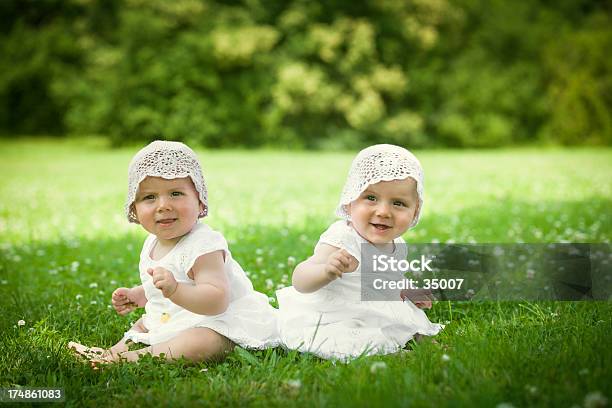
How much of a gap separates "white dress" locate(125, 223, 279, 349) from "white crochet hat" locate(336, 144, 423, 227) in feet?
2.44

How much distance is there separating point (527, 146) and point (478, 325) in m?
25.5

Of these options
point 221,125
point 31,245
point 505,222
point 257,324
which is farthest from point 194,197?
point 221,125

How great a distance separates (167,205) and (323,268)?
89 cm

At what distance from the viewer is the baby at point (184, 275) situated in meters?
3.03

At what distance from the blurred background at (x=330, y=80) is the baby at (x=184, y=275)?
848 inches

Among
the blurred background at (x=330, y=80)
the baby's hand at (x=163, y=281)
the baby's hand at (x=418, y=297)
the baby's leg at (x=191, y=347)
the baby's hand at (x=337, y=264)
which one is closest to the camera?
the baby's hand at (x=163, y=281)

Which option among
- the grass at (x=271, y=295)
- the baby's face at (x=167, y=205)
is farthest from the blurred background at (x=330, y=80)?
the baby's face at (x=167, y=205)

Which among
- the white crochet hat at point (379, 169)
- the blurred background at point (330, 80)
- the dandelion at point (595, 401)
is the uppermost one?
the blurred background at point (330, 80)

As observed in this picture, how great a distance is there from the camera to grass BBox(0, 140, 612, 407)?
248cm

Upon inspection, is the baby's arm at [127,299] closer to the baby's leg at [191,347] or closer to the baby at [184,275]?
the baby at [184,275]

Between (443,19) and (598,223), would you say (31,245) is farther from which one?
(443,19)

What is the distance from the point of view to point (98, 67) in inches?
1048

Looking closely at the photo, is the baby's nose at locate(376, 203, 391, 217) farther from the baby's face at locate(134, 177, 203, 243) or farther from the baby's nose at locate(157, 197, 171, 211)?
the baby's nose at locate(157, 197, 171, 211)

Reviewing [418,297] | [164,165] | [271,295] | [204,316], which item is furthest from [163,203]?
[418,297]
